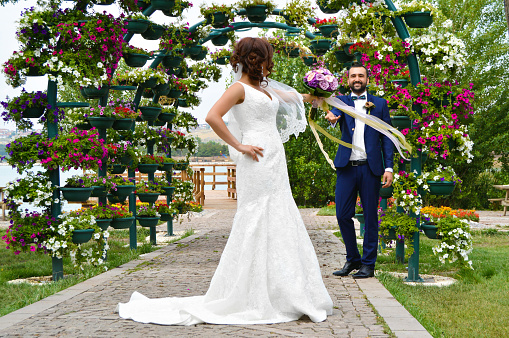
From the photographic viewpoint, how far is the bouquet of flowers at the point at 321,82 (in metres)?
5.24

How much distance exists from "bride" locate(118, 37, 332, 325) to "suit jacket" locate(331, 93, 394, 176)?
1.70 meters

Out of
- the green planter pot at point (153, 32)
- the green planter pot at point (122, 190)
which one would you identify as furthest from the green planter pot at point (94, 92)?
the green planter pot at point (153, 32)

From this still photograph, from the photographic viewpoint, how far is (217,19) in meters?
9.95

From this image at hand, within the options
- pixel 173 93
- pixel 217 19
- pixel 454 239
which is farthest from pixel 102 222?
pixel 217 19

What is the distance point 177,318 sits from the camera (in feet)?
14.1

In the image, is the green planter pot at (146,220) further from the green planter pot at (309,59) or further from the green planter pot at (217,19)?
the green planter pot at (309,59)

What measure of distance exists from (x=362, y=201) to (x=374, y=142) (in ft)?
2.10

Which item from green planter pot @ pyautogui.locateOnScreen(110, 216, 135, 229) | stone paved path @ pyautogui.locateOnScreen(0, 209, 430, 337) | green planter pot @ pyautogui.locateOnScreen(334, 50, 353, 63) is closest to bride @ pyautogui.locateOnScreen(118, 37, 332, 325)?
stone paved path @ pyautogui.locateOnScreen(0, 209, 430, 337)

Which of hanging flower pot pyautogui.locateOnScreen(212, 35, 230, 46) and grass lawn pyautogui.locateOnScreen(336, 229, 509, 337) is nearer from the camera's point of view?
grass lawn pyautogui.locateOnScreen(336, 229, 509, 337)

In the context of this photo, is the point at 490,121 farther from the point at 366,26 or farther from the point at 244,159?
the point at 244,159

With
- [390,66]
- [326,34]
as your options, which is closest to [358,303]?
[390,66]

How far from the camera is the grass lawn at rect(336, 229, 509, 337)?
4.32m

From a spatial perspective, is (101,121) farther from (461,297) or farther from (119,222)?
(461,297)

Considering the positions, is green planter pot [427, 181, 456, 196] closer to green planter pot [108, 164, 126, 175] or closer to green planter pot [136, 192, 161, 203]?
green planter pot [136, 192, 161, 203]
